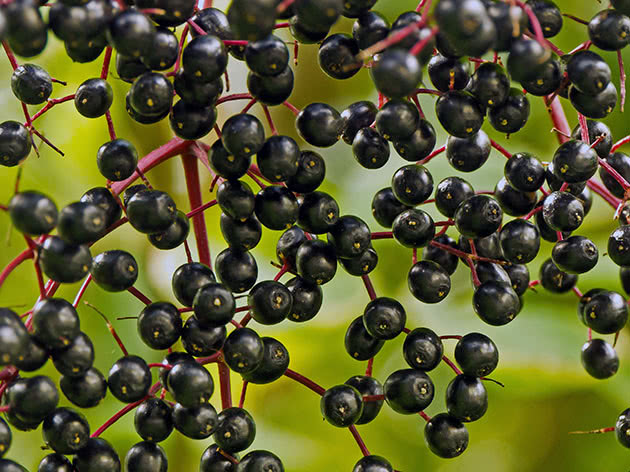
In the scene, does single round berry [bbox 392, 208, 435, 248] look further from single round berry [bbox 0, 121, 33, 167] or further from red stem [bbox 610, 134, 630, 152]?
single round berry [bbox 0, 121, 33, 167]

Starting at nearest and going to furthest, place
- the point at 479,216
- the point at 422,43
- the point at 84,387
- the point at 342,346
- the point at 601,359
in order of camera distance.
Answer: the point at 422,43 → the point at 84,387 → the point at 479,216 → the point at 601,359 → the point at 342,346

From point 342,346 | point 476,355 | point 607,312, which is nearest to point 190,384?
point 476,355

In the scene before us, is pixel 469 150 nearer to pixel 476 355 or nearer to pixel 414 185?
pixel 414 185

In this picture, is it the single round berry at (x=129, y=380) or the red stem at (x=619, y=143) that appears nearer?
the single round berry at (x=129, y=380)

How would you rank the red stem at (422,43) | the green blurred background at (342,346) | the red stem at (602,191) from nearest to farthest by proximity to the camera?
the red stem at (422,43) → the red stem at (602,191) → the green blurred background at (342,346)

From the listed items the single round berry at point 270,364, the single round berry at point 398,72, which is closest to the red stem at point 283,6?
the single round berry at point 398,72

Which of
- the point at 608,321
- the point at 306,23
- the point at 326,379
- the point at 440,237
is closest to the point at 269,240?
the point at 326,379

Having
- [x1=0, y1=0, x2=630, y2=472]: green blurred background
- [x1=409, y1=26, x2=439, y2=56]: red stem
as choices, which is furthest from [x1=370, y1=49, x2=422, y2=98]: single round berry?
[x1=0, y1=0, x2=630, y2=472]: green blurred background

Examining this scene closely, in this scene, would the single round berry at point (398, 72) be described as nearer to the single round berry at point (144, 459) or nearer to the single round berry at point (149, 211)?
the single round berry at point (149, 211)

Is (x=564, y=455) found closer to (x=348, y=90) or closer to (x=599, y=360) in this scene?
(x=599, y=360)
